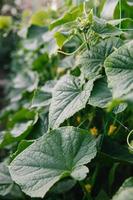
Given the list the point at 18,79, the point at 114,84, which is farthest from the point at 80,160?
the point at 18,79

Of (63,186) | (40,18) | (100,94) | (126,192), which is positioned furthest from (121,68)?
(40,18)

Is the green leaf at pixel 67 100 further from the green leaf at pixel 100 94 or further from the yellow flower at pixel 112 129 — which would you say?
the yellow flower at pixel 112 129

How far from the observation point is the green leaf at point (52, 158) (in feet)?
3.33

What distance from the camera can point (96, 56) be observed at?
3.83 ft

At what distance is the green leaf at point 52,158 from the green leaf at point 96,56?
0.59ft

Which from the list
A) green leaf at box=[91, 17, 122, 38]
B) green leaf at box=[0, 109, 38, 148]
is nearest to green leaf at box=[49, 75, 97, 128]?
green leaf at box=[91, 17, 122, 38]

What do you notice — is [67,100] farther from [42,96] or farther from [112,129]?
[42,96]

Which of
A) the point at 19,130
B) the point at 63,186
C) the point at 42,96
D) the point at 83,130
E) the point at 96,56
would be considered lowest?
the point at 63,186

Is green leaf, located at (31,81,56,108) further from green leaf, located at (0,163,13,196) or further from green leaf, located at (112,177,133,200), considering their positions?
green leaf, located at (112,177,133,200)

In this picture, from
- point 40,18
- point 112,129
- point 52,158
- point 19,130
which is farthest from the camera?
point 40,18

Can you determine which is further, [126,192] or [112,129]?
[112,129]

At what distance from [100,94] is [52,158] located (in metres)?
0.21

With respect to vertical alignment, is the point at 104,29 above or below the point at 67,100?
above

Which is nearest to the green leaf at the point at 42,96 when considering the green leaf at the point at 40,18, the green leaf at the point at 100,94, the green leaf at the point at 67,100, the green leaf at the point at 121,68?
the green leaf at the point at 67,100
